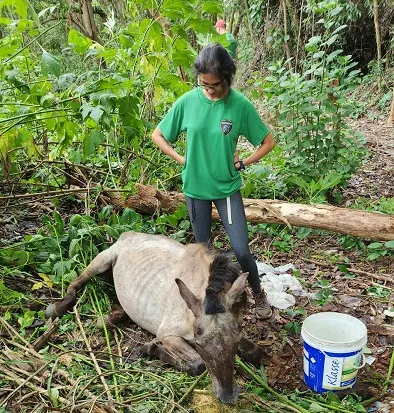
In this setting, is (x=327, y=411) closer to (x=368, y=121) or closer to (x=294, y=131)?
(x=294, y=131)

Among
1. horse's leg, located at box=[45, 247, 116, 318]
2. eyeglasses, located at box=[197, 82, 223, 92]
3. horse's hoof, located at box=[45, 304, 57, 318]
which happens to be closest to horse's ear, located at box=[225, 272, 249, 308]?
eyeglasses, located at box=[197, 82, 223, 92]

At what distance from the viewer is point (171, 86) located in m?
6.12

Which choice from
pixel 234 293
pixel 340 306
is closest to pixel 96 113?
pixel 234 293

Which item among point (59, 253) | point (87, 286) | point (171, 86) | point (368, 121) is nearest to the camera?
point (87, 286)

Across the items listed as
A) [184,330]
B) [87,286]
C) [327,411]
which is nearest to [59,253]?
[87,286]

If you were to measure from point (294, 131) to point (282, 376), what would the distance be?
4.03 metres

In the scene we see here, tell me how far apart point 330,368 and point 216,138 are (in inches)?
84.2

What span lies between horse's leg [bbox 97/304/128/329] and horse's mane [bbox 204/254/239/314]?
4.78 ft

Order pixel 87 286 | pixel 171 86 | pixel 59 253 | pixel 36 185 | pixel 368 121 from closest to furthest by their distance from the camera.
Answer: pixel 87 286 → pixel 59 253 → pixel 171 86 → pixel 36 185 → pixel 368 121

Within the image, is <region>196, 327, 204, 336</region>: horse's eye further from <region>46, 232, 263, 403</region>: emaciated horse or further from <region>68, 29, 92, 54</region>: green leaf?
<region>68, 29, 92, 54</region>: green leaf

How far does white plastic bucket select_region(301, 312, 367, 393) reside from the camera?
3363mm

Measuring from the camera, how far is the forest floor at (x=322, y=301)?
12.8ft

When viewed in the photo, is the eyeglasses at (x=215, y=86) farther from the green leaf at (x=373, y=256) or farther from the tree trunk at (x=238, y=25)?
the tree trunk at (x=238, y=25)

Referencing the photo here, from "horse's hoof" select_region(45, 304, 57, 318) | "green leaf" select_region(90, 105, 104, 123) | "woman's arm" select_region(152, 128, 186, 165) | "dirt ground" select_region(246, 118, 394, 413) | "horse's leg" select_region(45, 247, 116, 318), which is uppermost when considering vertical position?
"green leaf" select_region(90, 105, 104, 123)
